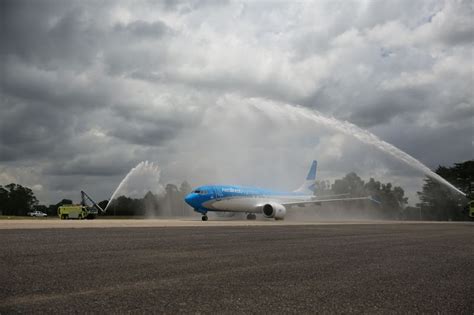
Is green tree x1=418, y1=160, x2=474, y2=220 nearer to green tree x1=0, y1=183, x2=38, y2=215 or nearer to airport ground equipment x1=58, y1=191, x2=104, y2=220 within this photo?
airport ground equipment x1=58, y1=191, x2=104, y2=220

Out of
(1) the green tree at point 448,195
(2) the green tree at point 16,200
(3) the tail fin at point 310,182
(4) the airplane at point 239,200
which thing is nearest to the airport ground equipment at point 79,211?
(4) the airplane at point 239,200

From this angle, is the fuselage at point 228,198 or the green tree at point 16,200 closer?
the fuselage at point 228,198

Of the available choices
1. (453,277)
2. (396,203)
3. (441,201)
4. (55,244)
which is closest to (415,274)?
(453,277)

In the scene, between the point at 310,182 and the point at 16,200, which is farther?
the point at 16,200

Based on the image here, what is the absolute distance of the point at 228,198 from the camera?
1884 inches

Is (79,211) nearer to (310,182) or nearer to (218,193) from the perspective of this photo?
(218,193)

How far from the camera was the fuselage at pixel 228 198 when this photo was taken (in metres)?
46.1

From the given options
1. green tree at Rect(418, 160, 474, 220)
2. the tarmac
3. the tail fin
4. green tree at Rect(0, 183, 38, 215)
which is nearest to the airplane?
the tail fin

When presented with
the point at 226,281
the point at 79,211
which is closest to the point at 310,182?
the point at 79,211

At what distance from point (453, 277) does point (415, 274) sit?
2.37 feet

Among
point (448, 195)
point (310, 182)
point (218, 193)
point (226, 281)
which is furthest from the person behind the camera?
point (448, 195)

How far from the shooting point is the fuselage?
151 feet

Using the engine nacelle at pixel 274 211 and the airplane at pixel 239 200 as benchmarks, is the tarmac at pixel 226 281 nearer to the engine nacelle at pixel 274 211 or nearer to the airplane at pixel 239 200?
the airplane at pixel 239 200

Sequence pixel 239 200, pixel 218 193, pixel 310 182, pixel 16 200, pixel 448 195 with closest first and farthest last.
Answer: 1. pixel 218 193
2. pixel 239 200
3. pixel 310 182
4. pixel 448 195
5. pixel 16 200
